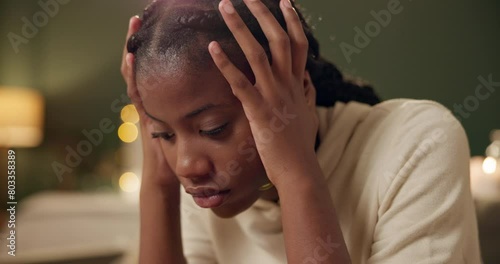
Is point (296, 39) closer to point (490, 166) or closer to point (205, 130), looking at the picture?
point (205, 130)

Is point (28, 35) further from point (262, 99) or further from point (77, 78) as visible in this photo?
point (262, 99)

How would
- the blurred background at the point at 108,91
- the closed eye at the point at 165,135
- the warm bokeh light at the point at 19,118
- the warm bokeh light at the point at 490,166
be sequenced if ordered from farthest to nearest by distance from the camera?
1. the warm bokeh light at the point at 19,118
2. the blurred background at the point at 108,91
3. the warm bokeh light at the point at 490,166
4. the closed eye at the point at 165,135

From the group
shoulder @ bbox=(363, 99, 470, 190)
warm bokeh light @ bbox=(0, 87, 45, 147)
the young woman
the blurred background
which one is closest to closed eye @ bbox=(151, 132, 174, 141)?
the young woman

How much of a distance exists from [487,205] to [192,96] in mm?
1078

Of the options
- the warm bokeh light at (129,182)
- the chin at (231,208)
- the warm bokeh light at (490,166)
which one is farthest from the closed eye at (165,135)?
the warm bokeh light at (129,182)

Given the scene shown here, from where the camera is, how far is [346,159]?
38.6 inches

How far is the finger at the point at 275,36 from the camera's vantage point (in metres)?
0.80

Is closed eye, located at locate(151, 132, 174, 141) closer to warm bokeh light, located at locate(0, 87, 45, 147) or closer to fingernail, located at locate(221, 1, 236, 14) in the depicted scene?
fingernail, located at locate(221, 1, 236, 14)

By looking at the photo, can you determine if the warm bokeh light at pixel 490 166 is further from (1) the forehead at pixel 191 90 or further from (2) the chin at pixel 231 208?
(1) the forehead at pixel 191 90

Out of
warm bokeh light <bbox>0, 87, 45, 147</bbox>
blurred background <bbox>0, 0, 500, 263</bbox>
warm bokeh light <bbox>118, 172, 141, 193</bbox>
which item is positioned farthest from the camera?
warm bokeh light <bbox>0, 87, 45, 147</bbox>

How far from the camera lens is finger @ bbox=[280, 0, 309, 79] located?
0.82 m

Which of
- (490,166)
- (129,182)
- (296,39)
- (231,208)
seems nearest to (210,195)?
(231,208)

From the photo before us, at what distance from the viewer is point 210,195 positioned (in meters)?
0.86

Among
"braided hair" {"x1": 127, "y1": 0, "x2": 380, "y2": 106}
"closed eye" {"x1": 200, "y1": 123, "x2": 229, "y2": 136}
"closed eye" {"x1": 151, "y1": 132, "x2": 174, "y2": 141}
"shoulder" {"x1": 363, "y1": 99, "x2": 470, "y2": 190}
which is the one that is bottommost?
"shoulder" {"x1": 363, "y1": 99, "x2": 470, "y2": 190}
